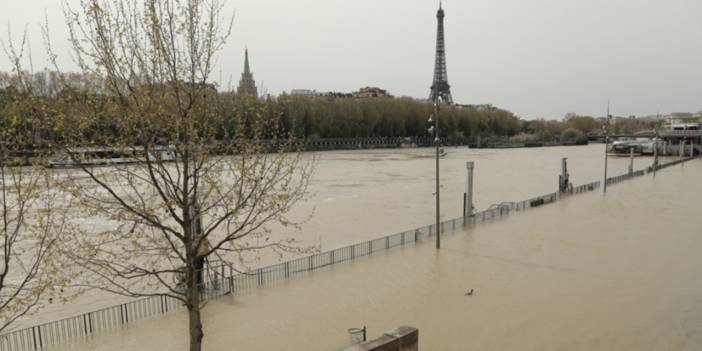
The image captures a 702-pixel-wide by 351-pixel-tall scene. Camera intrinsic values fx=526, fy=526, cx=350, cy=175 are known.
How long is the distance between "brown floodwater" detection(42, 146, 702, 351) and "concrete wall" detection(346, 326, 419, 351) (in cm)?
260

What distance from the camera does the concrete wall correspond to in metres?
8.96

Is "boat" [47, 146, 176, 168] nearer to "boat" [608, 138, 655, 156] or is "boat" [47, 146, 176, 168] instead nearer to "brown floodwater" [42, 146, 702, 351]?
"brown floodwater" [42, 146, 702, 351]

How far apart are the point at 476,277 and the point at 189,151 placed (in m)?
12.0

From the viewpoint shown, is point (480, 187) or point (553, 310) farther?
point (480, 187)

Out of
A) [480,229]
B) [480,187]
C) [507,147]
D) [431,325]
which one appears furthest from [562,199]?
[507,147]

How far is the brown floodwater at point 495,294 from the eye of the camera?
12.6 meters

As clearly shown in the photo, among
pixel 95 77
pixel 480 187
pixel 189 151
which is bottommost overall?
pixel 480 187

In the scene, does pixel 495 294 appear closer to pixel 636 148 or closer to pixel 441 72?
pixel 636 148

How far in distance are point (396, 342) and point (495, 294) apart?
24.2ft

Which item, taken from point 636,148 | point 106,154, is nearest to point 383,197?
point 106,154

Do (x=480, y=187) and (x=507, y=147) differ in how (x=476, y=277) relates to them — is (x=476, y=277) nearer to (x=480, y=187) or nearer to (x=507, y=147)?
(x=480, y=187)

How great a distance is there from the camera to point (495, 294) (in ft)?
52.0

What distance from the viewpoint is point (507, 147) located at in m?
131

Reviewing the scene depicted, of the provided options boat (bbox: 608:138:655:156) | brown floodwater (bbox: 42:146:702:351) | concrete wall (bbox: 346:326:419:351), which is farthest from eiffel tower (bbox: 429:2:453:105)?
concrete wall (bbox: 346:326:419:351)
